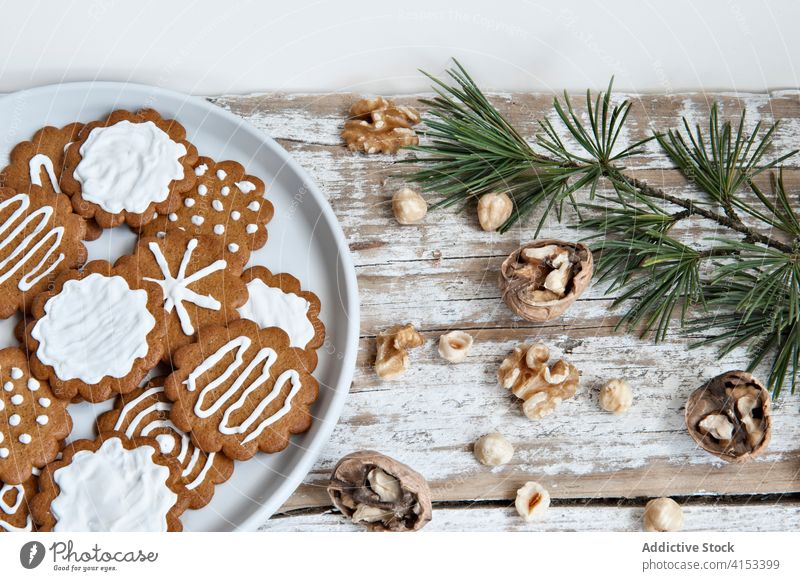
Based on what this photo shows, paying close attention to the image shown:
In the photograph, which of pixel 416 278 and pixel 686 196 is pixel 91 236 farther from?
pixel 686 196

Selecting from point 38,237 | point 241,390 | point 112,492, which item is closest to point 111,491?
point 112,492

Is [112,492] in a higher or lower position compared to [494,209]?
lower

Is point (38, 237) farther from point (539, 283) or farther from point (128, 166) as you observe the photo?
point (539, 283)

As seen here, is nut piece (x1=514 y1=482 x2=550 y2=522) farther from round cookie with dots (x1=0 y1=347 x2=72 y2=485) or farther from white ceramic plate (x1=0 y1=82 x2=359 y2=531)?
round cookie with dots (x1=0 y1=347 x2=72 y2=485)

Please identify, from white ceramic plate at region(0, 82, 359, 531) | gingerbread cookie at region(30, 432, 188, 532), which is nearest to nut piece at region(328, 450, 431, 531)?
white ceramic plate at region(0, 82, 359, 531)

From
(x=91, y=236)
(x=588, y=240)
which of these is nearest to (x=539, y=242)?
(x=588, y=240)
